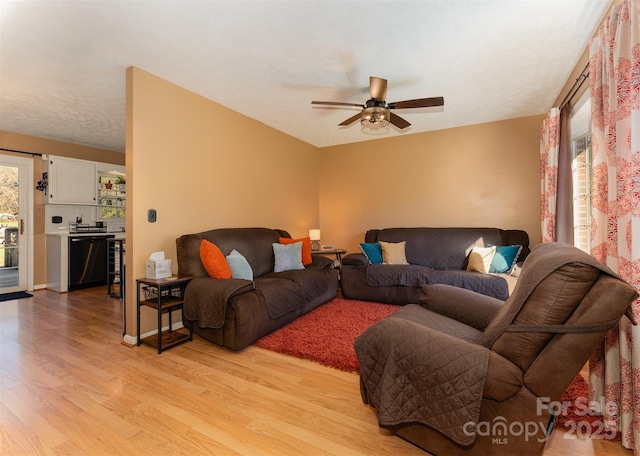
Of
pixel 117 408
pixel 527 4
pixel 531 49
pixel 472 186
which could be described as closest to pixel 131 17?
pixel 117 408

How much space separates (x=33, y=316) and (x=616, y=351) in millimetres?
5336

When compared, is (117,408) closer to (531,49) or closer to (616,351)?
(616,351)

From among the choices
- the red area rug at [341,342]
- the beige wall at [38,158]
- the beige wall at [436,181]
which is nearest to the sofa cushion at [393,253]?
the red area rug at [341,342]

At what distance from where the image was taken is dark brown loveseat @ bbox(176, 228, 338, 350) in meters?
2.41

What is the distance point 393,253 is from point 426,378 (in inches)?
Result: 119

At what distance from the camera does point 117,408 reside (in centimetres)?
173

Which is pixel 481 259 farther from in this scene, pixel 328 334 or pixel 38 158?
pixel 38 158

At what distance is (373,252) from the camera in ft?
13.9

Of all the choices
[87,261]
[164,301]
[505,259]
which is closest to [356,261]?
[505,259]

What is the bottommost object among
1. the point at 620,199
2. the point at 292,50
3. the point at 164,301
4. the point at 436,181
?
the point at 164,301

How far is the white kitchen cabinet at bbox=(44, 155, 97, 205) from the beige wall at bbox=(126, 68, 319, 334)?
11.2 ft

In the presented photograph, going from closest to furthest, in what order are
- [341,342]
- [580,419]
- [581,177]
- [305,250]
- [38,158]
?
[580,419]
[341,342]
[581,177]
[305,250]
[38,158]

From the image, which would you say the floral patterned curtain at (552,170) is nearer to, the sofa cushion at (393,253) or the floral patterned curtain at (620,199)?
the floral patterned curtain at (620,199)

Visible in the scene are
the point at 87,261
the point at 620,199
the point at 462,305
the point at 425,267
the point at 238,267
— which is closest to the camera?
the point at 620,199
